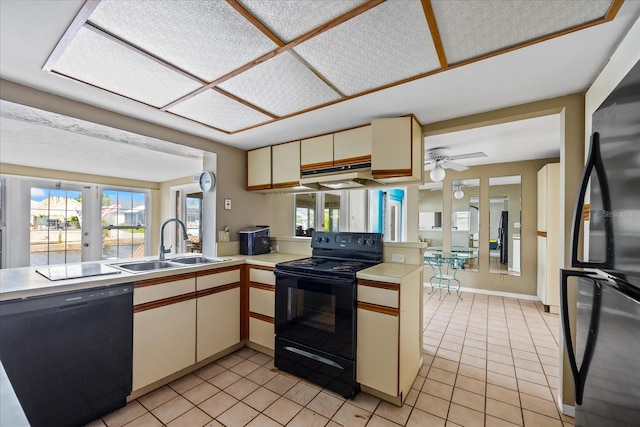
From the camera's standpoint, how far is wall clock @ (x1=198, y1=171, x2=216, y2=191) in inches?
115

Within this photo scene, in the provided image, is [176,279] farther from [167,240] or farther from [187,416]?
[167,240]

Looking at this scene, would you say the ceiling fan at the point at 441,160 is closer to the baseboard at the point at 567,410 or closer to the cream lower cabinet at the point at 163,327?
the baseboard at the point at 567,410

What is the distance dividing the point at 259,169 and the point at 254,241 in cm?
86

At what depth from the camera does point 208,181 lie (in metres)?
2.95

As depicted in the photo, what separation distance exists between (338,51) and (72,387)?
98.4 inches

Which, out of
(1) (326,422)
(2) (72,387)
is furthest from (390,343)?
(2) (72,387)

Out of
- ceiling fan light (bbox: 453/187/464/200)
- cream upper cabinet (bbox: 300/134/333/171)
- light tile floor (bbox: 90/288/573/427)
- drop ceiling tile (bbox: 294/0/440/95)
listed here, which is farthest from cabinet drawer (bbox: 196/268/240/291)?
ceiling fan light (bbox: 453/187/464/200)

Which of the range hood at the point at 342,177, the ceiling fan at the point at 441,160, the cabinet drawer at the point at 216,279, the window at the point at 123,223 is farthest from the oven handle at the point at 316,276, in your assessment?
the window at the point at 123,223

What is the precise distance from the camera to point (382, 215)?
19.1ft

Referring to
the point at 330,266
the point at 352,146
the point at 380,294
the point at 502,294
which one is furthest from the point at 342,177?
the point at 502,294

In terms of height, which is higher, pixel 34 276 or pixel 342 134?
pixel 342 134

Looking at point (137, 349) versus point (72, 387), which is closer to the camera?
point (72, 387)

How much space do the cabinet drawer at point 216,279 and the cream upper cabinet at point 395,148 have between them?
1.64 meters

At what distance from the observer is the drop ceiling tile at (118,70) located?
136 centimetres
